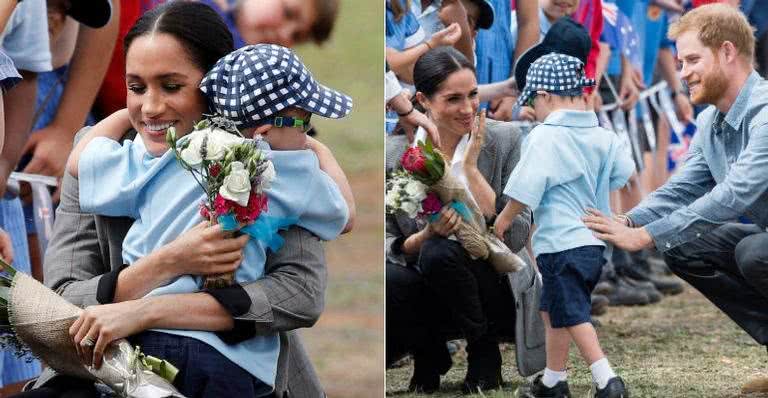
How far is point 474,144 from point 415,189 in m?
0.30

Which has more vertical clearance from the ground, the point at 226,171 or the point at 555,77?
the point at 226,171

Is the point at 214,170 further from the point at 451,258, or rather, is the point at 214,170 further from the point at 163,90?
the point at 451,258

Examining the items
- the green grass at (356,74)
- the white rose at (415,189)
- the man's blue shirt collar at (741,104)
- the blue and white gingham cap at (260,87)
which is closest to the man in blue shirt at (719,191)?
the man's blue shirt collar at (741,104)

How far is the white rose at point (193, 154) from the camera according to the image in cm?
318

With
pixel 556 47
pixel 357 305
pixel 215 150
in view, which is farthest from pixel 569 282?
pixel 357 305

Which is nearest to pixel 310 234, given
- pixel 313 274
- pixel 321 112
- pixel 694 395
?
pixel 313 274

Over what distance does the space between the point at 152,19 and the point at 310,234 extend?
0.74m

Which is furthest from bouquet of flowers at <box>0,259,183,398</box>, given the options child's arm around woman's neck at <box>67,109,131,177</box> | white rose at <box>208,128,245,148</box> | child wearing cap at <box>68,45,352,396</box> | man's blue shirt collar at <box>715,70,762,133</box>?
man's blue shirt collar at <box>715,70,762,133</box>

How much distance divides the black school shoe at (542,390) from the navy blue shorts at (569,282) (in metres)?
0.22

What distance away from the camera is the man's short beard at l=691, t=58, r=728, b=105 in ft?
15.0

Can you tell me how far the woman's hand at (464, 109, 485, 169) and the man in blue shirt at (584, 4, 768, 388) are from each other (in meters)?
0.51

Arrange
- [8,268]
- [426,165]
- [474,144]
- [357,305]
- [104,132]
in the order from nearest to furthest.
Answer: [8,268], [104,132], [426,165], [474,144], [357,305]

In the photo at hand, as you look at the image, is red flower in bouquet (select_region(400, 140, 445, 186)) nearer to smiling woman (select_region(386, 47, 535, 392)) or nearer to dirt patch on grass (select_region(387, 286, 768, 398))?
smiling woman (select_region(386, 47, 535, 392))

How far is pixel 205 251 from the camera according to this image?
323cm
